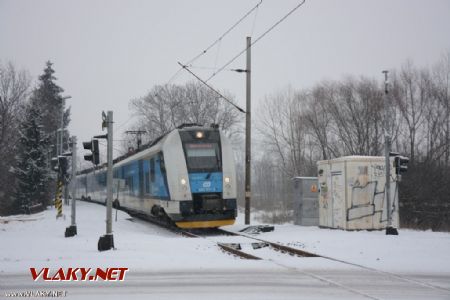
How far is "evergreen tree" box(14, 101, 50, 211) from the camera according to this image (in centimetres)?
4194

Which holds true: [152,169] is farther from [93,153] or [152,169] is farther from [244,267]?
[244,267]

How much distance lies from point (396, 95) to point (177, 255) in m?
35.9

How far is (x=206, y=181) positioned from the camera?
1888cm

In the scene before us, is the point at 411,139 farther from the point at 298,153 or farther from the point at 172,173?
the point at 172,173

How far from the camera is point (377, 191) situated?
19000 millimetres

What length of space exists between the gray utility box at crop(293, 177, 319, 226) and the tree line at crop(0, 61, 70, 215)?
24.2 metres

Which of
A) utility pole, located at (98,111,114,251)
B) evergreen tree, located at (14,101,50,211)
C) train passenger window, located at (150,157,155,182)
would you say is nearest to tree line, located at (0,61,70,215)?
evergreen tree, located at (14,101,50,211)

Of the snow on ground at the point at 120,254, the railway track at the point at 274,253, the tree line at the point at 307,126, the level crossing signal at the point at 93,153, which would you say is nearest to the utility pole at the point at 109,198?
the snow on ground at the point at 120,254

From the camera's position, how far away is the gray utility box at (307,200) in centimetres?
2166

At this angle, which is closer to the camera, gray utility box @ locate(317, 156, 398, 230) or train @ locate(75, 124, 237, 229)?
train @ locate(75, 124, 237, 229)

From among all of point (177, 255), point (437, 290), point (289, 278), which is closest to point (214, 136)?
point (177, 255)

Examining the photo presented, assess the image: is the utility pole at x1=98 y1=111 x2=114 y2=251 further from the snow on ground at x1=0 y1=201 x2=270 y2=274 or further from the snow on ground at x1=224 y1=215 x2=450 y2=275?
the snow on ground at x1=224 y1=215 x2=450 y2=275

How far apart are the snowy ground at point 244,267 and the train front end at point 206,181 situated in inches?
66.8

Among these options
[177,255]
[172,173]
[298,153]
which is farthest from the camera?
[298,153]
